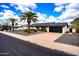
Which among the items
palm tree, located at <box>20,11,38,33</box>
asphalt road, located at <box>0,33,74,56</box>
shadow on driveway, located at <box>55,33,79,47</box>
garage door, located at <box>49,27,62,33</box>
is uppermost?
palm tree, located at <box>20,11,38,33</box>

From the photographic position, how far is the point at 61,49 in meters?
8.12

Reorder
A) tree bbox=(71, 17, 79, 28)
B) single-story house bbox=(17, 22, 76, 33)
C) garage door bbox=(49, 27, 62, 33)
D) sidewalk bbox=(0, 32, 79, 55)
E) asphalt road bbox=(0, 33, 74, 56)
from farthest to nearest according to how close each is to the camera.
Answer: garage door bbox=(49, 27, 62, 33)
single-story house bbox=(17, 22, 76, 33)
tree bbox=(71, 17, 79, 28)
sidewalk bbox=(0, 32, 79, 55)
asphalt road bbox=(0, 33, 74, 56)

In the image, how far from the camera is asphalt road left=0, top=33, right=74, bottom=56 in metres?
7.83

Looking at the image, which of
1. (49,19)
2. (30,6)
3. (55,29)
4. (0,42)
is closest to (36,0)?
(30,6)

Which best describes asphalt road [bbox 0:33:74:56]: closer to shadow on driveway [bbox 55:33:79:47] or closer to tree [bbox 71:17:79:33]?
shadow on driveway [bbox 55:33:79:47]

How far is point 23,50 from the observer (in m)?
8.14

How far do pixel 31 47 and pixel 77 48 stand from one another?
2519 millimetres

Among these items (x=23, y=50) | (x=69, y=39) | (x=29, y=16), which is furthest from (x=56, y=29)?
(x=23, y=50)

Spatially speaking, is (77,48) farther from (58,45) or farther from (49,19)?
(49,19)

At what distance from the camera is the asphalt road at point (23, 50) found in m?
7.83

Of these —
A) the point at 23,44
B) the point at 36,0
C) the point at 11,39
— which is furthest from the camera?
the point at 11,39

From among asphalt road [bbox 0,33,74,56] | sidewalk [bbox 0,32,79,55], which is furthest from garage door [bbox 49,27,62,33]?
asphalt road [bbox 0,33,74,56]

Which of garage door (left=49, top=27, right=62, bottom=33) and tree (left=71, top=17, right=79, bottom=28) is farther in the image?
garage door (left=49, top=27, right=62, bottom=33)

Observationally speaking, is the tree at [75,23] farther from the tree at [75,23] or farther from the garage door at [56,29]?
the garage door at [56,29]
